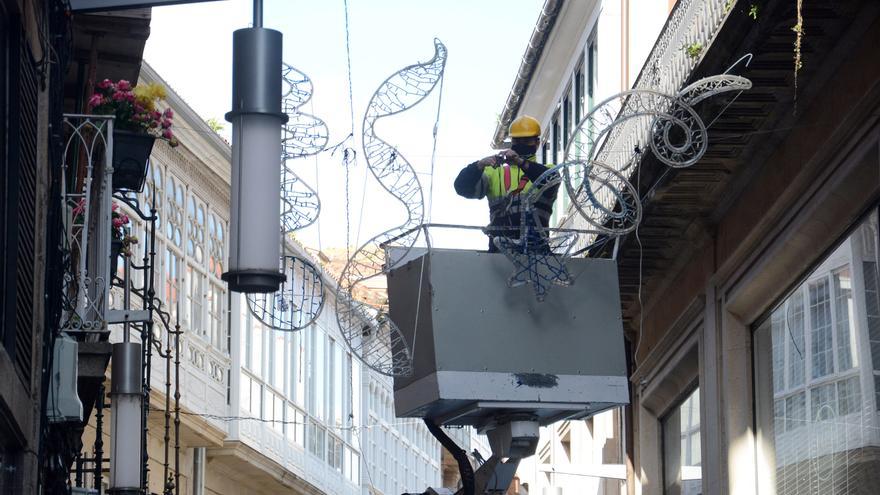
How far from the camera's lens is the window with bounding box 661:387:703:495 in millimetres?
18884

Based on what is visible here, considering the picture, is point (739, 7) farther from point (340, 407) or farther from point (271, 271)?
point (340, 407)

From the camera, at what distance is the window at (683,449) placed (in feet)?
62.0

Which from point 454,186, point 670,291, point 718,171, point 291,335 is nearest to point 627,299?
point 670,291

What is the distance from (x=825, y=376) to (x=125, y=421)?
543 centimetres

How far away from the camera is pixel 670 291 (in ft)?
64.2

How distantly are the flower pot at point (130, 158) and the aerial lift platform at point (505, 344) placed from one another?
7.36 ft

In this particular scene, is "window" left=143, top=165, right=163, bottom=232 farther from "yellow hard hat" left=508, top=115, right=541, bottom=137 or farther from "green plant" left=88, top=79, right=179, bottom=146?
"yellow hard hat" left=508, top=115, right=541, bottom=137

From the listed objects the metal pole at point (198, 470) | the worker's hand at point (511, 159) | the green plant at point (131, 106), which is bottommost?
the metal pole at point (198, 470)

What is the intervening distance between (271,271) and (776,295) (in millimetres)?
9257

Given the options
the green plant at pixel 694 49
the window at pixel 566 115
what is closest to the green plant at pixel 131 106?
the green plant at pixel 694 49

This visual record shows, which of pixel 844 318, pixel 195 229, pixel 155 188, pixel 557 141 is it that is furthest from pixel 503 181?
pixel 557 141

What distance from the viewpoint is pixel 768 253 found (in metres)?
15.7

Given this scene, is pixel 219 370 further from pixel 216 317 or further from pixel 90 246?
pixel 90 246

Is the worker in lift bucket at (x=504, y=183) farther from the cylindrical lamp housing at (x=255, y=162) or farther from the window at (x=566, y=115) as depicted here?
the window at (x=566, y=115)
